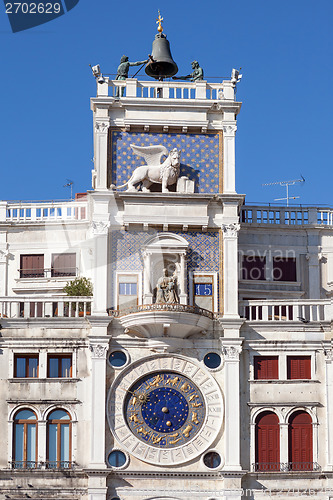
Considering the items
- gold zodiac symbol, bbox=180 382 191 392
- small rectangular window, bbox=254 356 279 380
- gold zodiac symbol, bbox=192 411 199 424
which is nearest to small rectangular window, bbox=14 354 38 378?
gold zodiac symbol, bbox=180 382 191 392

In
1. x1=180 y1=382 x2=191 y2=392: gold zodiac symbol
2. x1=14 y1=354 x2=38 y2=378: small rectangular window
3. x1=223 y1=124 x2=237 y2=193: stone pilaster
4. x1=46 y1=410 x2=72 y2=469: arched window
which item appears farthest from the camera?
x1=223 y1=124 x2=237 y2=193: stone pilaster

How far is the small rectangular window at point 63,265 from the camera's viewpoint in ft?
207

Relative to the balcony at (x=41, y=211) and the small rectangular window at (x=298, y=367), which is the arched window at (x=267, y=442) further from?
the balcony at (x=41, y=211)

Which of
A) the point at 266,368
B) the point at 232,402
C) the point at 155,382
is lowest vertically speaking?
the point at 232,402

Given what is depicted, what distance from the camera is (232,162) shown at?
193 ft

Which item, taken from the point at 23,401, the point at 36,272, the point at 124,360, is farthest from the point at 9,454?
the point at 36,272

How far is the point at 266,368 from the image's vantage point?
5709 cm

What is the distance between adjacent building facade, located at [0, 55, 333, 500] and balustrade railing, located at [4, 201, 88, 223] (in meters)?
4.63

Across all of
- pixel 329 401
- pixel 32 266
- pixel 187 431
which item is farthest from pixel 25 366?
pixel 329 401

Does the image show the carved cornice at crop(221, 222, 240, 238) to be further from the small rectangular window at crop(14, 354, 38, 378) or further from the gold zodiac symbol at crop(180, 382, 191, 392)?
the small rectangular window at crop(14, 354, 38, 378)

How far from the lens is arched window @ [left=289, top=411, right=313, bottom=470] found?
56.1 meters

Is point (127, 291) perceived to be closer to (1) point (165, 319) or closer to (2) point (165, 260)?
(2) point (165, 260)

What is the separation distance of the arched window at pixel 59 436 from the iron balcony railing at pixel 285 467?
7.72 metres

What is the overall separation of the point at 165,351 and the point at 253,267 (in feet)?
26.3
